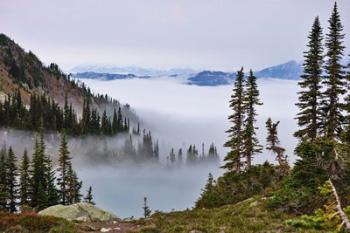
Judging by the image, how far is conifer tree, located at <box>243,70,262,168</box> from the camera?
166 ft

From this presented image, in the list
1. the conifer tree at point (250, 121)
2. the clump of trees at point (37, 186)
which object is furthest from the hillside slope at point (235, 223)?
the clump of trees at point (37, 186)

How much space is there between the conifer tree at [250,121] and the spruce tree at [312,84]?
9164mm

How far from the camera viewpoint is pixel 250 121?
169 feet

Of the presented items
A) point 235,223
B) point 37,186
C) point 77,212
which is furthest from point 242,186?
point 37,186

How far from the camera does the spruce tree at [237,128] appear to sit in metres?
51.2

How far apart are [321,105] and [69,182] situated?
52.4 meters

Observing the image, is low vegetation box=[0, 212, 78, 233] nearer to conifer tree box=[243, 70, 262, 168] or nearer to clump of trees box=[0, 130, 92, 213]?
conifer tree box=[243, 70, 262, 168]

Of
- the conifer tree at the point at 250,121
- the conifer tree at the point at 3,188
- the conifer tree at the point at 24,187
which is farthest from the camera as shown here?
the conifer tree at the point at 24,187

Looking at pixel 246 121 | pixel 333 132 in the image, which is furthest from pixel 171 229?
pixel 246 121

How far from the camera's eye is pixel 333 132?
39.6 m

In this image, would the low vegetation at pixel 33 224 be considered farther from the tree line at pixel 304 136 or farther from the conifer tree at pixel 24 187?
the conifer tree at pixel 24 187

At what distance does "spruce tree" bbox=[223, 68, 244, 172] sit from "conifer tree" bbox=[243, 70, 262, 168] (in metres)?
0.68

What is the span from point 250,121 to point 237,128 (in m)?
1.91

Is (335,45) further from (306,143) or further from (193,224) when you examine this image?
(193,224)
